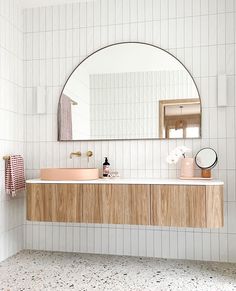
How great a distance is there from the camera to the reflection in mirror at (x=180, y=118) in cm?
311

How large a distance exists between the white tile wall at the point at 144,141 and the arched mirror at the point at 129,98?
0.08m

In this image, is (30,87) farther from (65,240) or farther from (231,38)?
(231,38)

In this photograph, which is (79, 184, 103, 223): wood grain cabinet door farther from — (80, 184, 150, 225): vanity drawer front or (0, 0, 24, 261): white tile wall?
(0, 0, 24, 261): white tile wall

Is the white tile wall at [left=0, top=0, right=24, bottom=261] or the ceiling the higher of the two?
the ceiling

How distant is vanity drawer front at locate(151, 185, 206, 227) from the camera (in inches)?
105

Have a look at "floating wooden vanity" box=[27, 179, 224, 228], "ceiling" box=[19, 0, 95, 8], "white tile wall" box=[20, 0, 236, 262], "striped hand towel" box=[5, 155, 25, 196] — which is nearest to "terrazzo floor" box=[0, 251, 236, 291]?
"white tile wall" box=[20, 0, 236, 262]

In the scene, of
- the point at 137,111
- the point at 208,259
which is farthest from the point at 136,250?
the point at 137,111

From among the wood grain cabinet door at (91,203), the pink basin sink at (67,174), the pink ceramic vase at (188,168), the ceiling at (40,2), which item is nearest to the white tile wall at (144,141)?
the ceiling at (40,2)

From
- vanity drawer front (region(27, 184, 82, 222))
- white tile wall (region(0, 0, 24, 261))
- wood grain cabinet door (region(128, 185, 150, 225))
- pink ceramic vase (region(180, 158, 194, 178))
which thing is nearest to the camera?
wood grain cabinet door (region(128, 185, 150, 225))

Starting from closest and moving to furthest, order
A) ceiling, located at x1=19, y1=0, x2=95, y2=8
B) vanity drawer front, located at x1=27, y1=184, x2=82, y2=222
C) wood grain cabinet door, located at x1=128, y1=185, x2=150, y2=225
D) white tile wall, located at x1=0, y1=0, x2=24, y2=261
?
wood grain cabinet door, located at x1=128, y1=185, x2=150, y2=225 < vanity drawer front, located at x1=27, y1=184, x2=82, y2=222 < white tile wall, located at x1=0, y1=0, x2=24, y2=261 < ceiling, located at x1=19, y1=0, x2=95, y2=8

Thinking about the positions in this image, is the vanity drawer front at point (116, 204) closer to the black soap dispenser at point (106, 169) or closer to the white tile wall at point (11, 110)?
the black soap dispenser at point (106, 169)

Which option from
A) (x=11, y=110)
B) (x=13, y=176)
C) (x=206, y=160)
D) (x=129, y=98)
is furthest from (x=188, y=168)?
(x=11, y=110)

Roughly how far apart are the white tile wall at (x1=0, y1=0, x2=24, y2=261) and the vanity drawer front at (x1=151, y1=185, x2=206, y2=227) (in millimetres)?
1400

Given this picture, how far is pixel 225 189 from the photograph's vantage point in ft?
9.99
